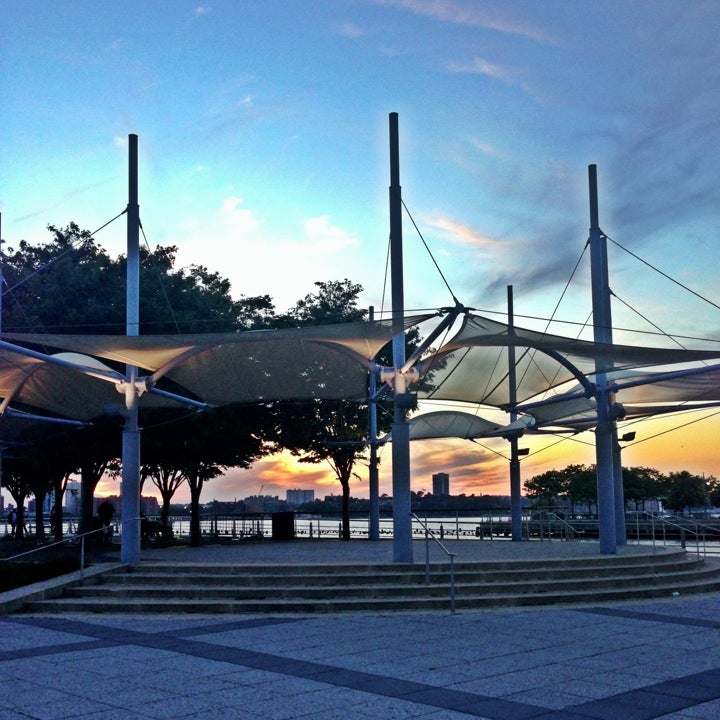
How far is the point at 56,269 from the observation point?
28297mm

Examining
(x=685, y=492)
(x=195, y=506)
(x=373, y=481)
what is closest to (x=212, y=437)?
(x=195, y=506)

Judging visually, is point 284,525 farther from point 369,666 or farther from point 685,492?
point 685,492

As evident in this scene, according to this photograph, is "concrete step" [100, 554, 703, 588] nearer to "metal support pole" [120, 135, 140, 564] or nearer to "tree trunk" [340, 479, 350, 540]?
"metal support pole" [120, 135, 140, 564]

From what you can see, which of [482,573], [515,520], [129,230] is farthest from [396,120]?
[515,520]

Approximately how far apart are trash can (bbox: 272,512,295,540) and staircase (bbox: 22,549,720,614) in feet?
54.6

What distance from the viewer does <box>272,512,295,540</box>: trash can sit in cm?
3416

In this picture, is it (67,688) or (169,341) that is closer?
(67,688)

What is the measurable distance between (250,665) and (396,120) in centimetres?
1242

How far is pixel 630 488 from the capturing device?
9206 centimetres

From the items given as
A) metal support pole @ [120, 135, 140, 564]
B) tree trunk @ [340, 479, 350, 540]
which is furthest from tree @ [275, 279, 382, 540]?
metal support pole @ [120, 135, 140, 564]

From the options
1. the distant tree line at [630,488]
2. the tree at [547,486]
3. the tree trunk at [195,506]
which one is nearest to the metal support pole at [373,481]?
the tree trunk at [195,506]

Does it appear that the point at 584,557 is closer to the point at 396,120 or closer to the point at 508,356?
the point at 508,356

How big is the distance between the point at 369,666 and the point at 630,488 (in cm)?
8721

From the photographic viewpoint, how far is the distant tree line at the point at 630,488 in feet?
292
